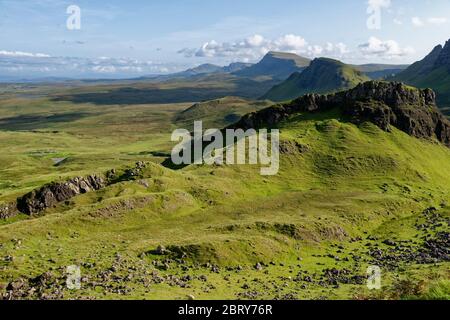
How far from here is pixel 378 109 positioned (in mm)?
135375

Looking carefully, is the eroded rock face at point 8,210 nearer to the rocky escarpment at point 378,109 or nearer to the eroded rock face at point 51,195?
the eroded rock face at point 51,195

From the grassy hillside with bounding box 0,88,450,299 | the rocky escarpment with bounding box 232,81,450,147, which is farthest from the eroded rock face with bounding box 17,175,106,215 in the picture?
the rocky escarpment with bounding box 232,81,450,147

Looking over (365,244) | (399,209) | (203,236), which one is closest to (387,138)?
(399,209)

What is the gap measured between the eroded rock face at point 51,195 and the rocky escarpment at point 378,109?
66638mm

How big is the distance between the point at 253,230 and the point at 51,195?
37.2m

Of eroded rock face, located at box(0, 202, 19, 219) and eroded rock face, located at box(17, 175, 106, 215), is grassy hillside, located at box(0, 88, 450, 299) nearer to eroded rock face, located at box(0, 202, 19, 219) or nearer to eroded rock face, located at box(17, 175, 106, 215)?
eroded rock face, located at box(17, 175, 106, 215)

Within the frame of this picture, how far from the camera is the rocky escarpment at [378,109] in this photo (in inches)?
5364

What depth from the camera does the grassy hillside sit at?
1982 inches

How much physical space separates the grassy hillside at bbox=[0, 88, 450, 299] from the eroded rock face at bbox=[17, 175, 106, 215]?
234cm

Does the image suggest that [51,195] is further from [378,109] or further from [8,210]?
[378,109]

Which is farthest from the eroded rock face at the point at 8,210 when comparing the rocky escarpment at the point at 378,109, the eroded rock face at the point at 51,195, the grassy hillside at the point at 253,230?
the rocky escarpment at the point at 378,109

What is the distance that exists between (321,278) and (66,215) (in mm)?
40499
